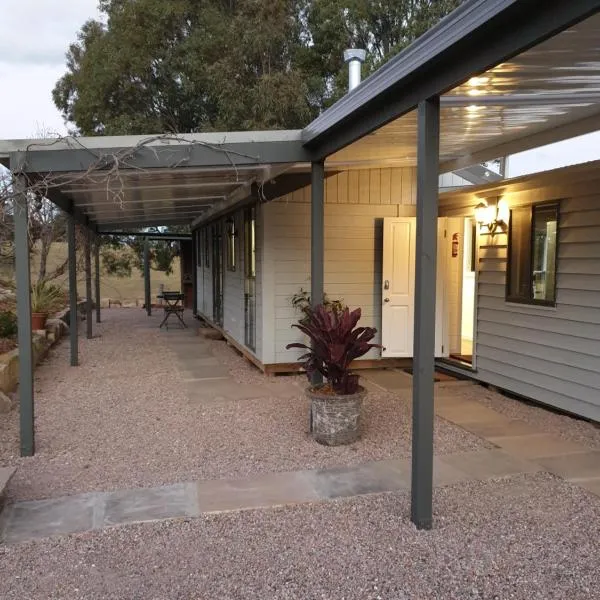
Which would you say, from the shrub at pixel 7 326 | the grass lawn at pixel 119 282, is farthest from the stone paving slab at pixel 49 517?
the grass lawn at pixel 119 282

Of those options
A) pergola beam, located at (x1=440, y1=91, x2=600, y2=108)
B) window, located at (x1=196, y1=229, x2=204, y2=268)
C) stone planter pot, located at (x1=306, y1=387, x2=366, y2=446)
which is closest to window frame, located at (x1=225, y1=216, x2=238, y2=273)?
window, located at (x1=196, y1=229, x2=204, y2=268)

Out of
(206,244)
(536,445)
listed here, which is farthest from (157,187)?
(206,244)

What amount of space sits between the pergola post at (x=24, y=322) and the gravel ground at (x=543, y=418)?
402cm

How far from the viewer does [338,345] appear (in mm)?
4137

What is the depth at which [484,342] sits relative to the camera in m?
6.09

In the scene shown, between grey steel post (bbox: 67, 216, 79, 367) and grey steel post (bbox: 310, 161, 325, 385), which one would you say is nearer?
grey steel post (bbox: 310, 161, 325, 385)

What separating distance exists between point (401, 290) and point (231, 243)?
3268 mm

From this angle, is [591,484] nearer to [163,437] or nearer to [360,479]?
[360,479]

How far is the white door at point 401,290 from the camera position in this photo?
6.73 m

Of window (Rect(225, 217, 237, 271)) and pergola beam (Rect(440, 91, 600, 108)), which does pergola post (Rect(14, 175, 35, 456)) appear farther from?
window (Rect(225, 217, 237, 271))

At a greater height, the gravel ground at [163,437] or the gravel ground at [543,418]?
the gravel ground at [543,418]

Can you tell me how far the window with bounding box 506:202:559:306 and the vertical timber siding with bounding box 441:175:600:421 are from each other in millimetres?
85

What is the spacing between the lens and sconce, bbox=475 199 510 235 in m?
5.74

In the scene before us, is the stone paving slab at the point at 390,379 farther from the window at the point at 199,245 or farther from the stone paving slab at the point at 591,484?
the window at the point at 199,245
